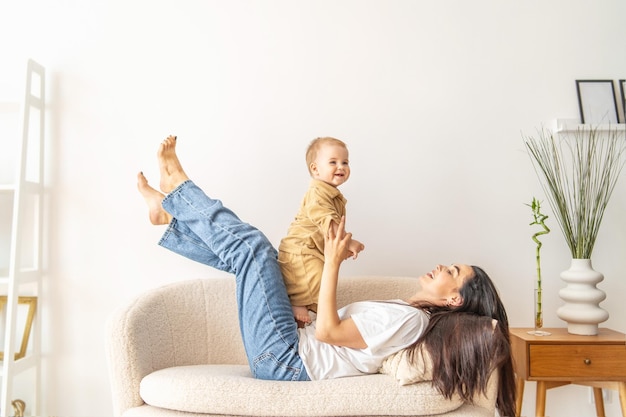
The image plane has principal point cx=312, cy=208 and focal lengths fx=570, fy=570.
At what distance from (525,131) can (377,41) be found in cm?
Result: 78

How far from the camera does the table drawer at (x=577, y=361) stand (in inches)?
82.7

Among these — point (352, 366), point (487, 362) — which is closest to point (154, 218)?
point (352, 366)

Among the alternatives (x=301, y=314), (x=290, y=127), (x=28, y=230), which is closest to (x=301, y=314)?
(x=301, y=314)

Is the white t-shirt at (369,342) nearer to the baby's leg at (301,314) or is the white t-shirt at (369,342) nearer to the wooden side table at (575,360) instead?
the baby's leg at (301,314)

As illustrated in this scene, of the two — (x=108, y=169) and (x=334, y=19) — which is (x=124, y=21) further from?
(x=334, y=19)

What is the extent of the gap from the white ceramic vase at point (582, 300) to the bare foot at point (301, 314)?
1.08 m

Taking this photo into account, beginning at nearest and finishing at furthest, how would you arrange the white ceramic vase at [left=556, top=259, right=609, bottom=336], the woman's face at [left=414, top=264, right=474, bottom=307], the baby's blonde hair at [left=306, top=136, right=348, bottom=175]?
the woman's face at [left=414, top=264, right=474, bottom=307] < the baby's blonde hair at [left=306, top=136, right=348, bottom=175] < the white ceramic vase at [left=556, top=259, right=609, bottom=336]

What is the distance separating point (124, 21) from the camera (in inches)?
99.4

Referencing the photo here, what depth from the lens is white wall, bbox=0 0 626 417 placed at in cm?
249

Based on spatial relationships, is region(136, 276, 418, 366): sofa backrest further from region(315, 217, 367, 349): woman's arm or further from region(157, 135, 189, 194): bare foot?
region(315, 217, 367, 349): woman's arm

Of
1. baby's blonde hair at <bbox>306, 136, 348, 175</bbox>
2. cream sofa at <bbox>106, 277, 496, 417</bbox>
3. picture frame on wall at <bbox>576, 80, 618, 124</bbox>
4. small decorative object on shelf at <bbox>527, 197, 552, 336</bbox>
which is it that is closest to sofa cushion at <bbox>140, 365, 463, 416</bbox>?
cream sofa at <bbox>106, 277, 496, 417</bbox>

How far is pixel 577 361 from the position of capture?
6.93 ft

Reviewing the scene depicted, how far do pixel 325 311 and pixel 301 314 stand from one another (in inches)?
11.2

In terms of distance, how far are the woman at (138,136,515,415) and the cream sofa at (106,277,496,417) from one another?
81mm
